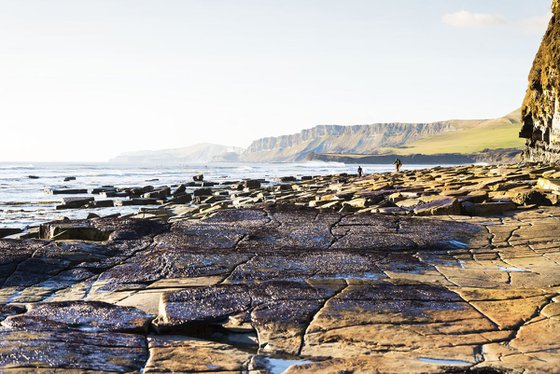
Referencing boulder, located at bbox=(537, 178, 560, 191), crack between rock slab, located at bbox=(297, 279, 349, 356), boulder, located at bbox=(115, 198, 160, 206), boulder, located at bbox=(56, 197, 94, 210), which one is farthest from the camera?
boulder, located at bbox=(115, 198, 160, 206)

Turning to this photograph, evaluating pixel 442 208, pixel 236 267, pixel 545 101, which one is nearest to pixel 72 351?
pixel 236 267

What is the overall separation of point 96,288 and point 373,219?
17.2 ft

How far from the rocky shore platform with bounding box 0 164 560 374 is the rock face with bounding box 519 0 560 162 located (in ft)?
72.6

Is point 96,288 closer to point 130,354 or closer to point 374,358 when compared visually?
point 130,354

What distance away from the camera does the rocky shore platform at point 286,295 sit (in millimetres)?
4500

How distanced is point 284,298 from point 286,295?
0.09 metres

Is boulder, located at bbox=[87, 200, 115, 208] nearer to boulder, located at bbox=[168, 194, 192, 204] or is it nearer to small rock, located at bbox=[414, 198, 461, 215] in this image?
boulder, located at bbox=[168, 194, 192, 204]

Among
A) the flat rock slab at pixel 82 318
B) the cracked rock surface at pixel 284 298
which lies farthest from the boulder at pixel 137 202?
the flat rock slab at pixel 82 318

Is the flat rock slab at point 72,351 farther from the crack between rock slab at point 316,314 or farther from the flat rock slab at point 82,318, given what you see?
the crack between rock slab at point 316,314

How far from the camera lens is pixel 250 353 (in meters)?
4.76

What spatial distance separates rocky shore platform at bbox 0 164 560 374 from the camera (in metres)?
4.50

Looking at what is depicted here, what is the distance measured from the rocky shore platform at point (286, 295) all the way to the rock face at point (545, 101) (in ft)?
72.6

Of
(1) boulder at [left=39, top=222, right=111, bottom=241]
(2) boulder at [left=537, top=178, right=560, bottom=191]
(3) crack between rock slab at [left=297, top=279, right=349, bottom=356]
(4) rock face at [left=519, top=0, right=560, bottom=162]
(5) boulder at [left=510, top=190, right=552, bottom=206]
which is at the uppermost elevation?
(4) rock face at [left=519, top=0, right=560, bottom=162]

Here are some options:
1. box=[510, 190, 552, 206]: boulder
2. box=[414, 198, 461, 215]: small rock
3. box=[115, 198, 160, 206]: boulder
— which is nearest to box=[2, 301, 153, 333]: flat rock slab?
box=[414, 198, 461, 215]: small rock
